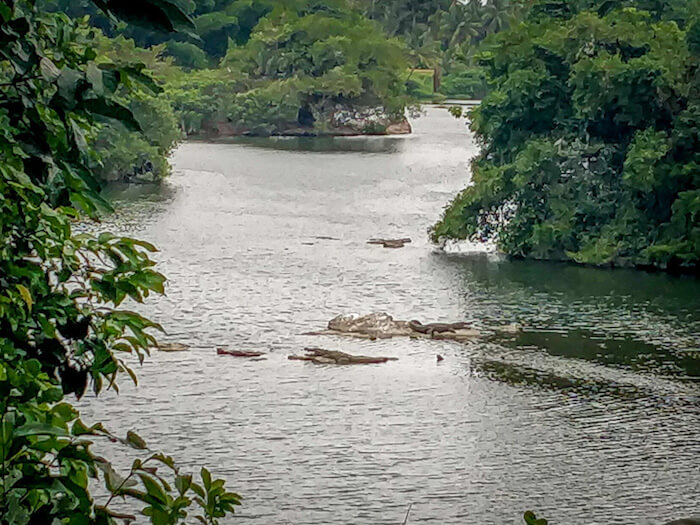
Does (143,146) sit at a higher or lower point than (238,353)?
higher

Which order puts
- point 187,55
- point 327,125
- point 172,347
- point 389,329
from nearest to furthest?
1. point 172,347
2. point 389,329
3. point 327,125
4. point 187,55

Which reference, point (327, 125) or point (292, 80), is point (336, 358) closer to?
point (292, 80)

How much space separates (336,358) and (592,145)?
1146 cm

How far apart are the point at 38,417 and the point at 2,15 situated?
3.26ft

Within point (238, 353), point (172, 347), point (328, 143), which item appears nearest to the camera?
point (238, 353)

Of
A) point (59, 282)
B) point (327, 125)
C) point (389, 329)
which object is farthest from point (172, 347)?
point (327, 125)

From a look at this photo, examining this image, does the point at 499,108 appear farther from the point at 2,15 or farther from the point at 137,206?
the point at 2,15

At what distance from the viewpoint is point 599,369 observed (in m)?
20.7

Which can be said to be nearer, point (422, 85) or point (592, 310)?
point (592, 310)

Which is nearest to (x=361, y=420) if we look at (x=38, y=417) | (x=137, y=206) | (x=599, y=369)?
(x=599, y=369)

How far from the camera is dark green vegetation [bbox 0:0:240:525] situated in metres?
2.98

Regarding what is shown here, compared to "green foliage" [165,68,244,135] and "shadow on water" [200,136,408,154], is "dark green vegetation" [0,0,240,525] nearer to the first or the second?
"shadow on water" [200,136,408,154]

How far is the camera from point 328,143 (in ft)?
196

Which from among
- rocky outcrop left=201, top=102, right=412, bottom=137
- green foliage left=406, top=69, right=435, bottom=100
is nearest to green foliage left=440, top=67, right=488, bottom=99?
green foliage left=406, top=69, right=435, bottom=100
